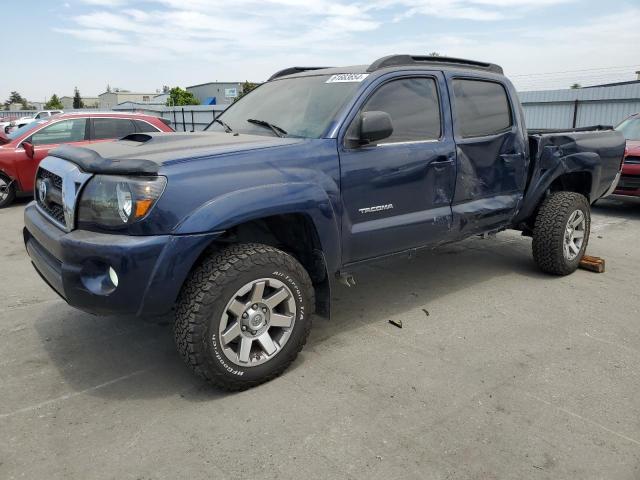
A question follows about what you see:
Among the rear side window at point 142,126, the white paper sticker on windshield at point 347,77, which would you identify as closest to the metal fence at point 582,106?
the rear side window at point 142,126

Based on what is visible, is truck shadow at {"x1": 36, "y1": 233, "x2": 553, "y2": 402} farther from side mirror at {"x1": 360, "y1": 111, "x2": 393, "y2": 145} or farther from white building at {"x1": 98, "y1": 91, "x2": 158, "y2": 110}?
white building at {"x1": 98, "y1": 91, "x2": 158, "y2": 110}

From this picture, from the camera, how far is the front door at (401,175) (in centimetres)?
338

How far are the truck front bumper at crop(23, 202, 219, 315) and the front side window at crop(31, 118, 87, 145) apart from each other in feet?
24.1

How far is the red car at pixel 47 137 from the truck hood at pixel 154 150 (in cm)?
610

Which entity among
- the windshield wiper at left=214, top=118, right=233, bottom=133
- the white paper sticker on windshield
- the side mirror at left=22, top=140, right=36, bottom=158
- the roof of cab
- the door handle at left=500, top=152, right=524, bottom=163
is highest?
the roof of cab

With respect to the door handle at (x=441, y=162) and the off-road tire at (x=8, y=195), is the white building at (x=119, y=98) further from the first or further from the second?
the door handle at (x=441, y=162)

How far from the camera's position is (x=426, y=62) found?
4039 mm

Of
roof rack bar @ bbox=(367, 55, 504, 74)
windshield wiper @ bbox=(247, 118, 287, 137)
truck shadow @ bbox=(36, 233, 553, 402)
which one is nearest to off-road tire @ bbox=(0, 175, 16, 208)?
truck shadow @ bbox=(36, 233, 553, 402)

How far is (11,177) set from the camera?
9.05 m

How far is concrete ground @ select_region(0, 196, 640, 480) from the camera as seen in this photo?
2398 millimetres

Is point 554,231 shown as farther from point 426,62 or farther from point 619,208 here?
point 619,208

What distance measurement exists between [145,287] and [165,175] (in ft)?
1.88

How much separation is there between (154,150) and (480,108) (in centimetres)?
267

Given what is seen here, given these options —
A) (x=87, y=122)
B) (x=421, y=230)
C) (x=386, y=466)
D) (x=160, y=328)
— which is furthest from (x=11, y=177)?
(x=386, y=466)
